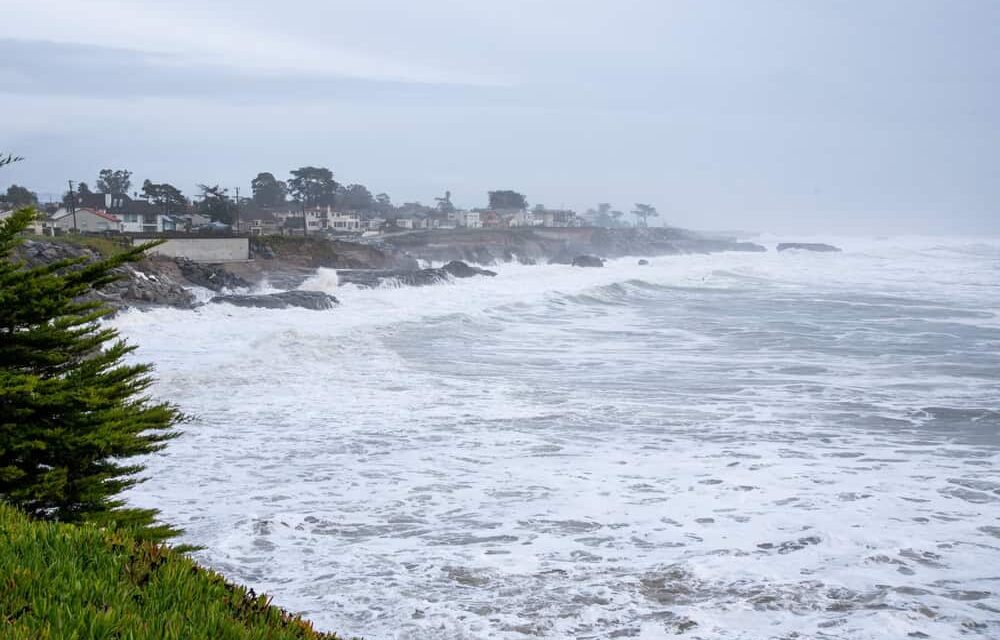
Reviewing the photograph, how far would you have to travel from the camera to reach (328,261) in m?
62.3

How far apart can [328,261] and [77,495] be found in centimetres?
5556

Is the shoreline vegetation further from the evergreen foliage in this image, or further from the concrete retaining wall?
the concrete retaining wall

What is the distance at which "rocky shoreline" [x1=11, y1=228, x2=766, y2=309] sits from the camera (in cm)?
3609

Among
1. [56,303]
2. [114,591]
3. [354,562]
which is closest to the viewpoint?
[114,591]

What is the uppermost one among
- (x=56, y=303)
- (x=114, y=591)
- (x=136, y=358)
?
(x=56, y=303)

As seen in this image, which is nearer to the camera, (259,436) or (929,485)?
(929,485)

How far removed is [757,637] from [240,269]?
162ft

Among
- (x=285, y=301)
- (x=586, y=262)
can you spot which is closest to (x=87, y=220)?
(x=586, y=262)

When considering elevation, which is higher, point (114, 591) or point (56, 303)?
point (56, 303)

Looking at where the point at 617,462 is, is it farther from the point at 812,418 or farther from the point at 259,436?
the point at 259,436

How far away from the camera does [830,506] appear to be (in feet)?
34.7

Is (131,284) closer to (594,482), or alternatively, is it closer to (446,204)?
(594,482)

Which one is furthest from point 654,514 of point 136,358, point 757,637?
point 136,358

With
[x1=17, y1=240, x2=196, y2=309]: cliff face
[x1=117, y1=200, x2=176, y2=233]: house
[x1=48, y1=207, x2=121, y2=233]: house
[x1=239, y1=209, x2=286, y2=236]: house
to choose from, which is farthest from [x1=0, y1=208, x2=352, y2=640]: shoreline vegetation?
[x1=239, y1=209, x2=286, y2=236]: house
